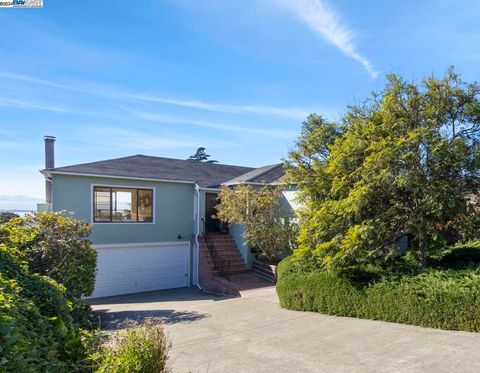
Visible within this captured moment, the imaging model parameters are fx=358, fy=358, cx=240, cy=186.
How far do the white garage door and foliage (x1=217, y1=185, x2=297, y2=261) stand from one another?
4.35 metres

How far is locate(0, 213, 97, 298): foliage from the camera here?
1029 centimetres

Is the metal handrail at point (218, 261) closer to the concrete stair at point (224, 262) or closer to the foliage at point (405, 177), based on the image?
the concrete stair at point (224, 262)

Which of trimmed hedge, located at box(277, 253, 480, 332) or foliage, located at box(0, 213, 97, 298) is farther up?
foliage, located at box(0, 213, 97, 298)

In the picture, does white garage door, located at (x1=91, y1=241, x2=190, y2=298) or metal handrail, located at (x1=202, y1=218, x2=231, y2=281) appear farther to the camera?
metal handrail, located at (x1=202, y1=218, x2=231, y2=281)

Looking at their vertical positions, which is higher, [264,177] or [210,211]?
[264,177]

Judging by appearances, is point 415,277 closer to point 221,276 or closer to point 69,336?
point 69,336

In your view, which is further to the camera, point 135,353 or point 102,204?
point 102,204

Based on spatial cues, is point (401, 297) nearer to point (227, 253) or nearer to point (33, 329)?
point (33, 329)

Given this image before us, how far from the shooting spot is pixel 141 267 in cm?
1759

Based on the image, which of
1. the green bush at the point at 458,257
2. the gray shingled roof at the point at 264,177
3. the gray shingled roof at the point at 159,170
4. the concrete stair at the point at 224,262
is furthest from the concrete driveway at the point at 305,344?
the gray shingled roof at the point at 264,177

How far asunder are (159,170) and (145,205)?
2247mm

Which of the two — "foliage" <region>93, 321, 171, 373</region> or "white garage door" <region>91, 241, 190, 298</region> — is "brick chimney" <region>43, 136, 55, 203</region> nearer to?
"white garage door" <region>91, 241, 190, 298</region>

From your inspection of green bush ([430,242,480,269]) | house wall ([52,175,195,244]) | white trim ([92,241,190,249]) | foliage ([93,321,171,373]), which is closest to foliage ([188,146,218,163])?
house wall ([52,175,195,244])

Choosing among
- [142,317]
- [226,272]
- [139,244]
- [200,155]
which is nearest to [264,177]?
[226,272]
